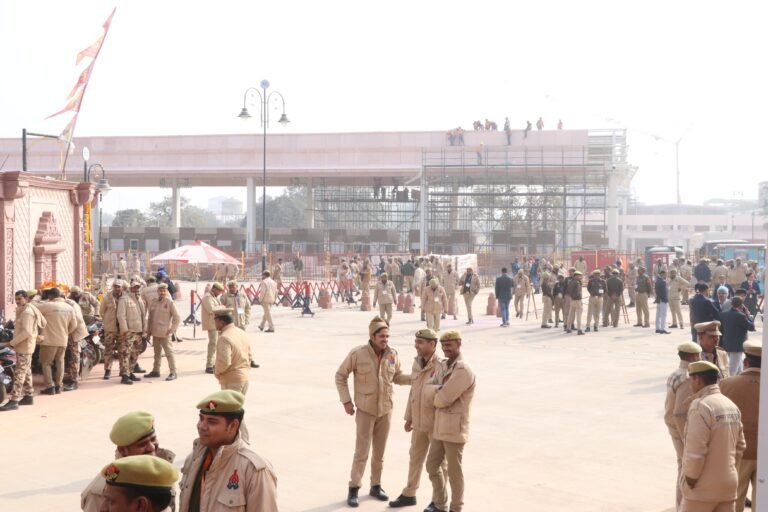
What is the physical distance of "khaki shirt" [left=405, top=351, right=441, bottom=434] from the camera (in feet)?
24.5

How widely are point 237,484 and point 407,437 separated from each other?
20.2 feet

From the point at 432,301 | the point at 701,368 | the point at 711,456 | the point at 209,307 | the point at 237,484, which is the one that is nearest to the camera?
the point at 237,484

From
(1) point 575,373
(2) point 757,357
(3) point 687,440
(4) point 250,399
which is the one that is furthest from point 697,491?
(1) point 575,373

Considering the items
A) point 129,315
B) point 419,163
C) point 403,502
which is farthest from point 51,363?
point 419,163

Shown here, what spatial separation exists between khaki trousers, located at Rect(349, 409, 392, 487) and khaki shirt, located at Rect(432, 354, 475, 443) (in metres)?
0.88

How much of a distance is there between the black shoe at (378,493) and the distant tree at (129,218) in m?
111

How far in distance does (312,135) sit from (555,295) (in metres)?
31.5

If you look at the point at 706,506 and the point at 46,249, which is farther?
the point at 46,249

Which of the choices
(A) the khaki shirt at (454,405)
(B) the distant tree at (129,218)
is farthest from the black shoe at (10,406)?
(B) the distant tree at (129,218)

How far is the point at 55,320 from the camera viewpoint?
1256 cm

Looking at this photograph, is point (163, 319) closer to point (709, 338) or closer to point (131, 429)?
point (709, 338)

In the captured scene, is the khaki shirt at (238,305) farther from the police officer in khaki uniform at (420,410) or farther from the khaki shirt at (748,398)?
the khaki shirt at (748,398)

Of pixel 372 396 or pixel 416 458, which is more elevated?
pixel 372 396

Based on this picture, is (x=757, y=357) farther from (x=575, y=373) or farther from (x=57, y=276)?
(x=57, y=276)
